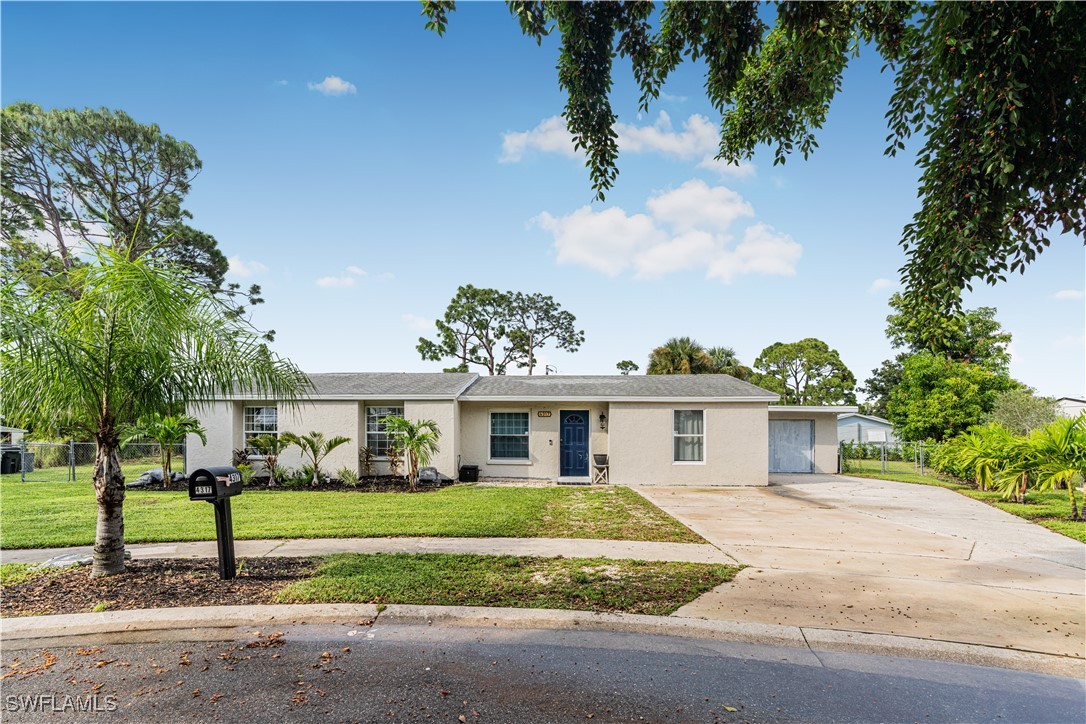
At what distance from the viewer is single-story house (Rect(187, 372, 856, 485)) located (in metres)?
15.9

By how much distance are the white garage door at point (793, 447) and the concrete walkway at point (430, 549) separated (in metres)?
13.9

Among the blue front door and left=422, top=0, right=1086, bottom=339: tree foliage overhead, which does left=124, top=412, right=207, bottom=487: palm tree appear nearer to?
the blue front door

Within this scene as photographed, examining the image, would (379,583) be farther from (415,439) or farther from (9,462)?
(9,462)

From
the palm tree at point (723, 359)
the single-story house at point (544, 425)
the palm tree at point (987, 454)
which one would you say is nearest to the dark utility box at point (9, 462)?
the single-story house at point (544, 425)

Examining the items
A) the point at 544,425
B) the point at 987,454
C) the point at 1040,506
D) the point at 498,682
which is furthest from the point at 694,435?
the point at 498,682

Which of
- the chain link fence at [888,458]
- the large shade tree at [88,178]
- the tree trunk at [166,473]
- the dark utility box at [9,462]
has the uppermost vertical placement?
the large shade tree at [88,178]

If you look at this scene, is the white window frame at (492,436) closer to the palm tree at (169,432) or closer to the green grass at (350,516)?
the green grass at (350,516)

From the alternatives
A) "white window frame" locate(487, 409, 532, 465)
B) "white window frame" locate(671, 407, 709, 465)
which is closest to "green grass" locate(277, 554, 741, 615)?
"white window frame" locate(671, 407, 709, 465)

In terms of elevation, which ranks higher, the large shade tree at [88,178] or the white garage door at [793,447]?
the large shade tree at [88,178]

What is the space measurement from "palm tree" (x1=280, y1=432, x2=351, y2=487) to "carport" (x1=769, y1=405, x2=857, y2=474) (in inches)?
590

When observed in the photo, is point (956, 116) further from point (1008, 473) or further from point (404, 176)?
point (1008, 473)

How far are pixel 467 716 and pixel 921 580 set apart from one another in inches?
218

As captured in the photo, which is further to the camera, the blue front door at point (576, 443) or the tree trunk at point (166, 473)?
the blue front door at point (576, 443)

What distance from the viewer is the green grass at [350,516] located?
8227 mm
